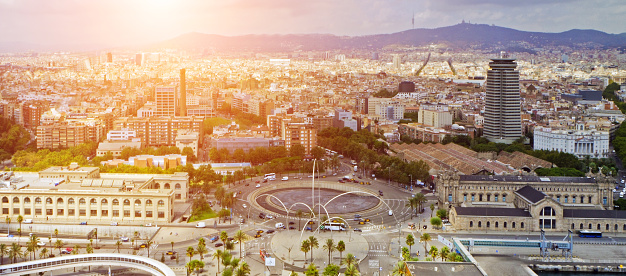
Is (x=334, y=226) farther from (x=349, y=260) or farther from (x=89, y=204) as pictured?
(x=89, y=204)

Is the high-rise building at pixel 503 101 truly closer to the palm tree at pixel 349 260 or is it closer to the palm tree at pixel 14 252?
the palm tree at pixel 349 260

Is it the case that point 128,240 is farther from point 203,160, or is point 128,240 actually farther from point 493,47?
point 493,47

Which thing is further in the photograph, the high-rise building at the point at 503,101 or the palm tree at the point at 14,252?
the high-rise building at the point at 503,101

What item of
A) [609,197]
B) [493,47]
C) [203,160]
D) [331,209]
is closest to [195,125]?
[203,160]

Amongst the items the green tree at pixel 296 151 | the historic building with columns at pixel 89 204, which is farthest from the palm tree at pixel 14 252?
the green tree at pixel 296 151

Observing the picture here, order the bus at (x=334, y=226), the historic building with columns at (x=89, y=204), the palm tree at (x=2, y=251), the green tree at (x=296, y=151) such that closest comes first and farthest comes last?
the palm tree at (x=2, y=251) < the bus at (x=334, y=226) < the historic building with columns at (x=89, y=204) < the green tree at (x=296, y=151)

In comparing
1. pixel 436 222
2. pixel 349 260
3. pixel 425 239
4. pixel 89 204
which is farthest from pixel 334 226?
pixel 89 204
